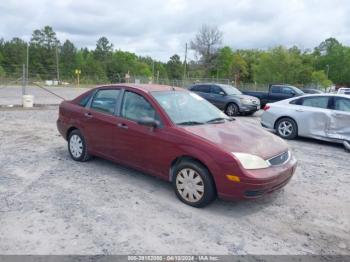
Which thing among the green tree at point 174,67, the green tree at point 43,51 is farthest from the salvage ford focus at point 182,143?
the green tree at point 174,67

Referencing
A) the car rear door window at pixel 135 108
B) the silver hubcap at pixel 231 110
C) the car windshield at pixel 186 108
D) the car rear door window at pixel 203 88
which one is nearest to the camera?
the car windshield at pixel 186 108

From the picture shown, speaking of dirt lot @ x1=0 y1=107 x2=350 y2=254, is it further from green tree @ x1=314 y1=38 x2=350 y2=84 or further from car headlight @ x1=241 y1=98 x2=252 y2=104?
green tree @ x1=314 y1=38 x2=350 y2=84

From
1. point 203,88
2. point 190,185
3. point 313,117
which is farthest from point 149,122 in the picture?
point 203,88

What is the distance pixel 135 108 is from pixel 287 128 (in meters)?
5.91

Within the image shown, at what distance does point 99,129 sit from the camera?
5.72 metres

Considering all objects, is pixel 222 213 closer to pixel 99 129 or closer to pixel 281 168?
pixel 281 168

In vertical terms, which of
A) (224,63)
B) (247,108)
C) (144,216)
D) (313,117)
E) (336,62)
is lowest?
(144,216)

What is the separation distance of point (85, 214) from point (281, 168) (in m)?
2.59

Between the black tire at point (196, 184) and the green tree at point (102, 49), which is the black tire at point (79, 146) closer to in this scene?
the black tire at point (196, 184)

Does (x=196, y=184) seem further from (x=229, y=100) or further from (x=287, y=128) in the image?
(x=229, y=100)

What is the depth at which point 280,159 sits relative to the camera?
463 cm

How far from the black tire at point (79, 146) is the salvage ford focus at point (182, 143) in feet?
0.06

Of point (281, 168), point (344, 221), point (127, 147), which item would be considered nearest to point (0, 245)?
point (127, 147)

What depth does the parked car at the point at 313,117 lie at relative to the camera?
8.70m
